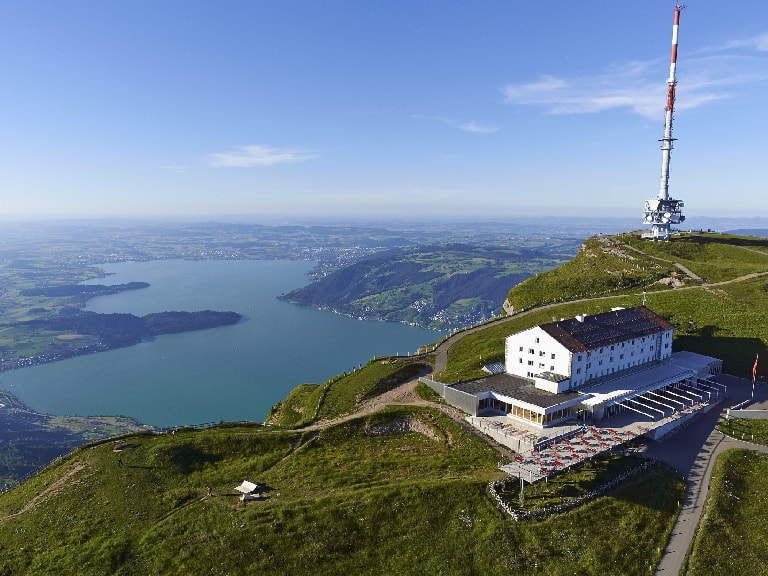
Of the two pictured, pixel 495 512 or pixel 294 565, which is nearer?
pixel 294 565

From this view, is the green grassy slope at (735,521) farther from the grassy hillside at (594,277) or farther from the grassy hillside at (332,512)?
the grassy hillside at (594,277)

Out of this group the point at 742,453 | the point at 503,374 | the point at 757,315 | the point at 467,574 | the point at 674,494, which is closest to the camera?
the point at 467,574

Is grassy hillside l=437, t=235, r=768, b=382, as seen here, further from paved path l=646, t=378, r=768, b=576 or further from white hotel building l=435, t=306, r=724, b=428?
paved path l=646, t=378, r=768, b=576

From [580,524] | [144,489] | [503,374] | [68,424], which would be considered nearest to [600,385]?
[503,374]

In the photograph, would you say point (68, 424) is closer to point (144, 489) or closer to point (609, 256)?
point (144, 489)

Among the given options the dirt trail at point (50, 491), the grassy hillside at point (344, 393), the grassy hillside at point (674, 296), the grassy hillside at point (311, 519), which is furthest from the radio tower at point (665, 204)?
the dirt trail at point (50, 491)

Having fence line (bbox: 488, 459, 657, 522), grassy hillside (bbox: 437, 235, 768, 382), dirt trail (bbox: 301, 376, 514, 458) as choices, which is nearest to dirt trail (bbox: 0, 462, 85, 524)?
dirt trail (bbox: 301, 376, 514, 458)
